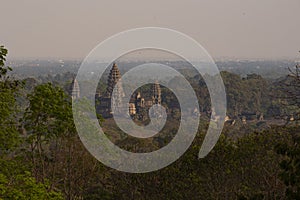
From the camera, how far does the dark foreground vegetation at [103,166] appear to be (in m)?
10.4

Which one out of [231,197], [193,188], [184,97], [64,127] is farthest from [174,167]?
[184,97]

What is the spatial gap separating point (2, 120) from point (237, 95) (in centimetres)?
5881

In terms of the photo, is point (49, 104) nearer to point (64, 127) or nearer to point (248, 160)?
point (64, 127)

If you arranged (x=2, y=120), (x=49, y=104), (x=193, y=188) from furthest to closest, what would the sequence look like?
1. (x=193, y=188)
2. (x=49, y=104)
3. (x=2, y=120)

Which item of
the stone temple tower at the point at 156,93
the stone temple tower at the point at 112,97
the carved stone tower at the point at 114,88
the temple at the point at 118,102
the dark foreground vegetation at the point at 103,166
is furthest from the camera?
the stone temple tower at the point at 156,93

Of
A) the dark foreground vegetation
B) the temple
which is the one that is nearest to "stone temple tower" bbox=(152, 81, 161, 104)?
the temple

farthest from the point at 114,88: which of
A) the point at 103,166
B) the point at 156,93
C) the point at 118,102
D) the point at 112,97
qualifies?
the point at 103,166

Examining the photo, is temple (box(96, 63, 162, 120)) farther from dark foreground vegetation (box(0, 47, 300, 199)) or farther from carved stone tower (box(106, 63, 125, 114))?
dark foreground vegetation (box(0, 47, 300, 199))

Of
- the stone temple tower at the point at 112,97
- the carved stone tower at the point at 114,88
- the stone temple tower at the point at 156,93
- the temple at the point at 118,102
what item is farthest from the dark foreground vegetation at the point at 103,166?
the stone temple tower at the point at 156,93

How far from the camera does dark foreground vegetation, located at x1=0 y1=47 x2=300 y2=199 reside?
34.1ft

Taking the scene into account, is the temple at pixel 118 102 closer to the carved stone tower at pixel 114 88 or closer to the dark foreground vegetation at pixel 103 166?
the carved stone tower at pixel 114 88

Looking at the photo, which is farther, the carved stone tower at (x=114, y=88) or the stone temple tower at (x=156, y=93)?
Result: the stone temple tower at (x=156, y=93)

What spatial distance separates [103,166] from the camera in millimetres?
15625

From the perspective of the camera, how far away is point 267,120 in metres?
62.4
